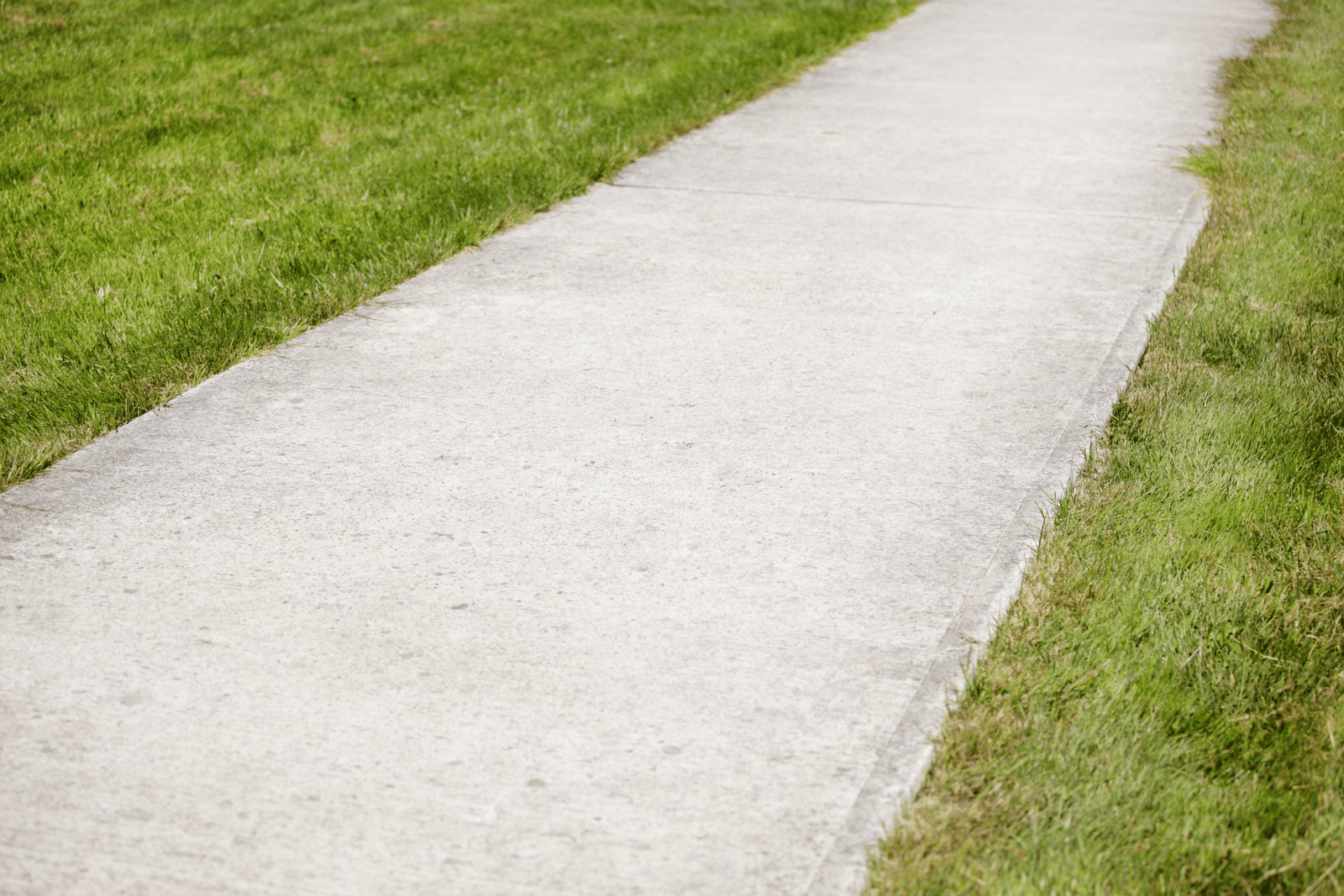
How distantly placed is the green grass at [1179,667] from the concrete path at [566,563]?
0.14 m

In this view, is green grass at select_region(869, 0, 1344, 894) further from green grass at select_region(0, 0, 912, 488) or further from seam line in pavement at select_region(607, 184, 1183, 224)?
green grass at select_region(0, 0, 912, 488)

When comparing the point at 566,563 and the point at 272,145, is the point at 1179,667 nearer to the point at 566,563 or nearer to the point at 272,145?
the point at 566,563

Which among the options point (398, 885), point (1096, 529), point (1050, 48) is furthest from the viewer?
point (1050, 48)

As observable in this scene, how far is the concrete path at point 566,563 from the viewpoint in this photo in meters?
2.22

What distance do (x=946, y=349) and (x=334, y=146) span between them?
399cm

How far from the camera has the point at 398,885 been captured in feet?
6.87

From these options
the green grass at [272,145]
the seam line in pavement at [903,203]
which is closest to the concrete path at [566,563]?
the seam line in pavement at [903,203]

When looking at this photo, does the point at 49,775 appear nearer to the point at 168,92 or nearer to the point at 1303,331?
the point at 1303,331

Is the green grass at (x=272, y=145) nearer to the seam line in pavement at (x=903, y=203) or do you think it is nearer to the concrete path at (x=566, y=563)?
the concrete path at (x=566, y=563)

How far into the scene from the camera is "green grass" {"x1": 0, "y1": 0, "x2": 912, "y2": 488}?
4.33 m

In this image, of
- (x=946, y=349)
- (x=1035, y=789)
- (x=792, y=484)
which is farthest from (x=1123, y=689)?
(x=946, y=349)

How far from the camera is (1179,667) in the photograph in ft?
8.60

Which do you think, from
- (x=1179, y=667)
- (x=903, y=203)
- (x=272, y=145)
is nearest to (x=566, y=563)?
(x=1179, y=667)

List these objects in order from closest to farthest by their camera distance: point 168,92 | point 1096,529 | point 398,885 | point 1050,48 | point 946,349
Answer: point 398,885 → point 1096,529 → point 946,349 → point 168,92 → point 1050,48
